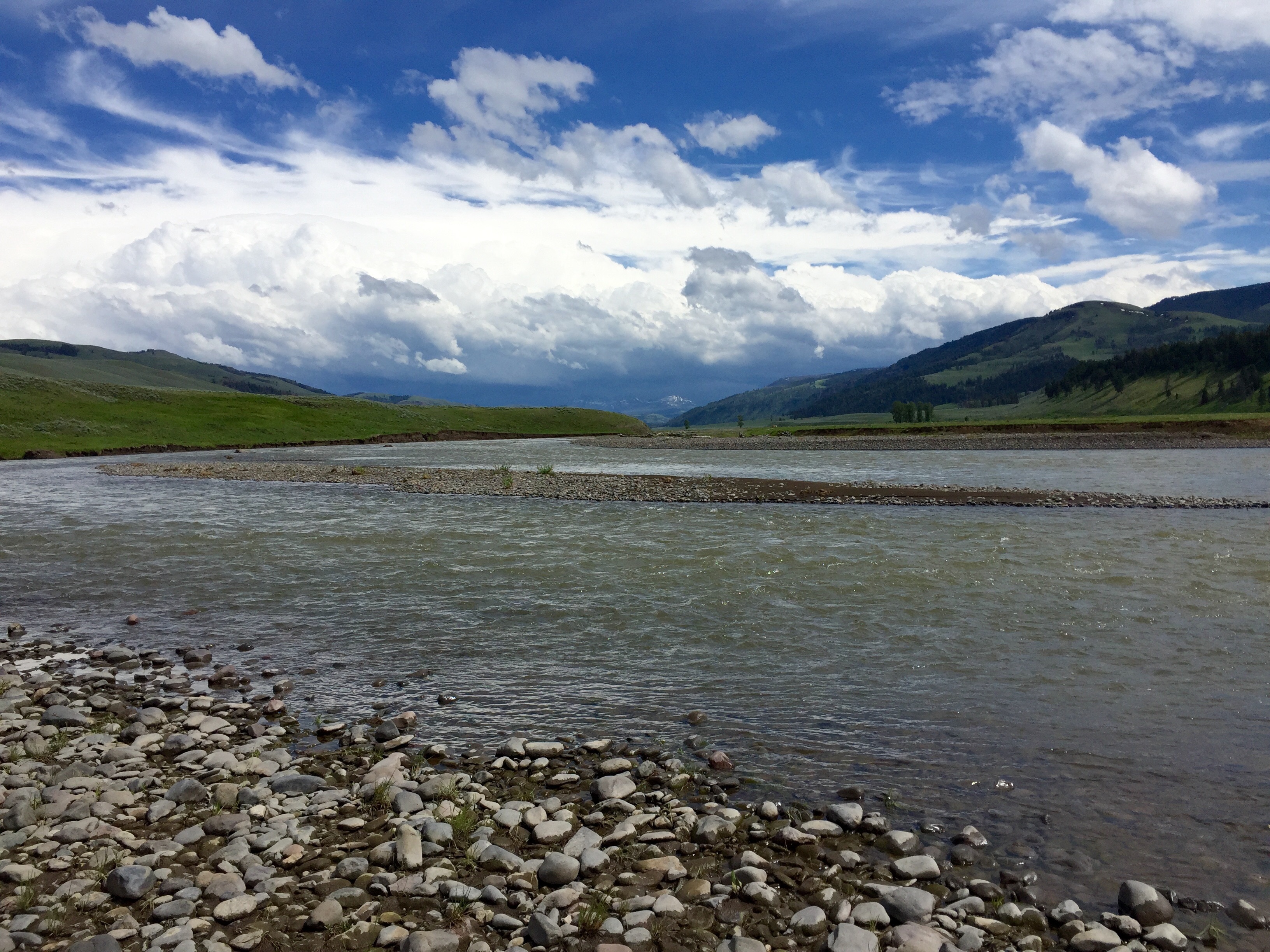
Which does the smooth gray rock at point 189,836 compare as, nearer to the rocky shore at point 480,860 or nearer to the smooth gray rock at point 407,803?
the rocky shore at point 480,860

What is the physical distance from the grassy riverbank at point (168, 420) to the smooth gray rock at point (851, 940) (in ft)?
374

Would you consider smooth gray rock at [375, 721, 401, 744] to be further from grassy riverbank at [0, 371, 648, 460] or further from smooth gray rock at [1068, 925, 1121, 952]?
grassy riverbank at [0, 371, 648, 460]

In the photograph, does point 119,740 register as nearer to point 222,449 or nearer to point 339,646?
point 339,646

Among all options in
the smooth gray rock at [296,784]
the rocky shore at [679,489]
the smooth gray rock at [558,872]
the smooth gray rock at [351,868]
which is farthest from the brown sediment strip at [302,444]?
the smooth gray rock at [558,872]

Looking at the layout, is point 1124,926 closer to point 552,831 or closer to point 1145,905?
point 1145,905

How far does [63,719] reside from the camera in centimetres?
1110

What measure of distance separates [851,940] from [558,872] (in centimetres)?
267

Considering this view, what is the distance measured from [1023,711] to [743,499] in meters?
31.8

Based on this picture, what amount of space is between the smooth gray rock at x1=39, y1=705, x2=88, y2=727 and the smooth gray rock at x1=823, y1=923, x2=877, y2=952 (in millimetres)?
10290

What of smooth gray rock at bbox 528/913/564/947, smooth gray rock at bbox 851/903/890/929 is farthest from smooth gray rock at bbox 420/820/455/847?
smooth gray rock at bbox 851/903/890/929

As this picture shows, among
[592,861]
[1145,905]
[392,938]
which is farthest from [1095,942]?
[392,938]

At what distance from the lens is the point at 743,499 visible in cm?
4322

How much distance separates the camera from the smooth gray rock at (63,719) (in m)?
11.1

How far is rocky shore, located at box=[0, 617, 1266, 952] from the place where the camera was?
20.7ft
